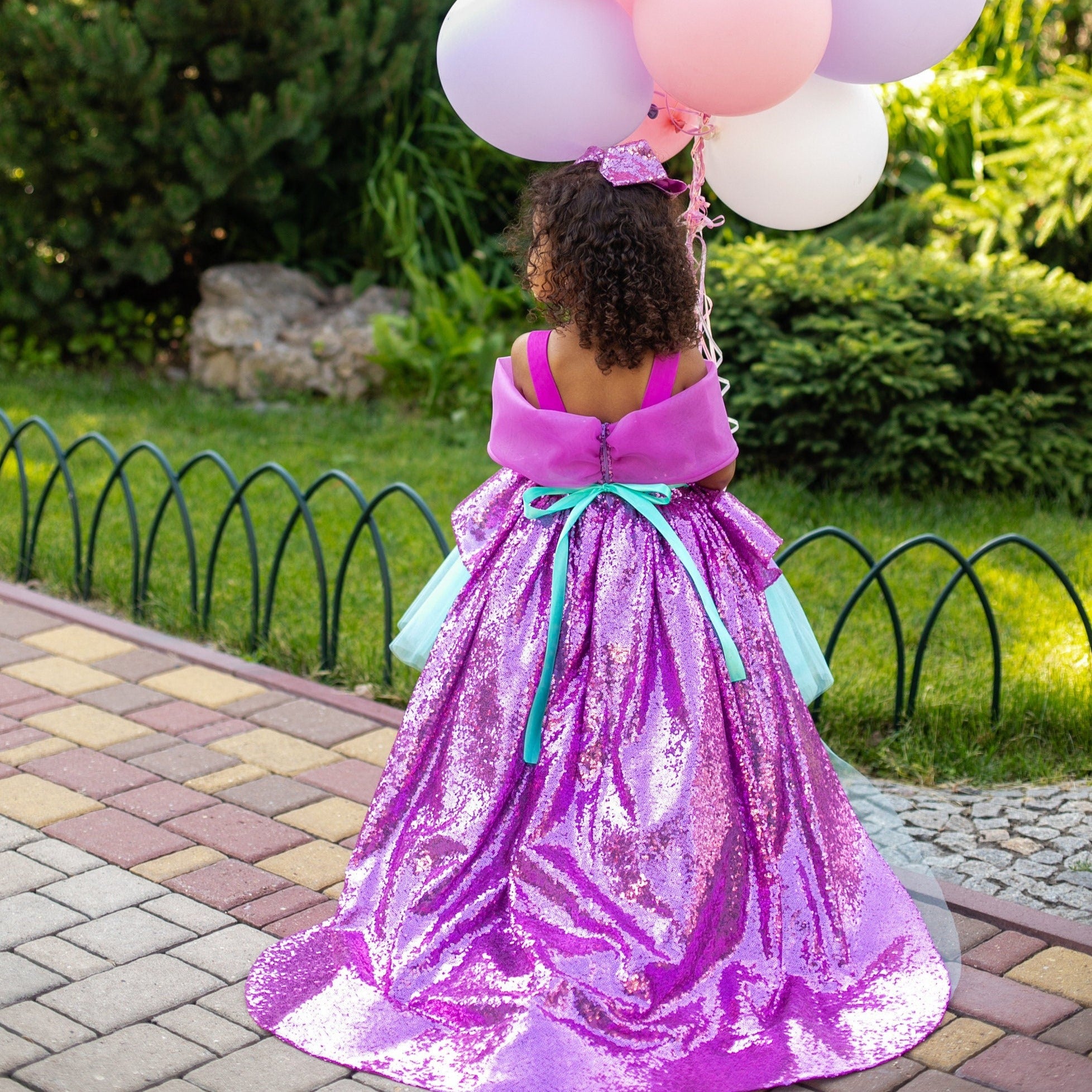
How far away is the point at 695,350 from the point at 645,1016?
1.21 metres

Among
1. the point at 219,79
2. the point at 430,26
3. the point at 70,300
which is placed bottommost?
→ the point at 70,300

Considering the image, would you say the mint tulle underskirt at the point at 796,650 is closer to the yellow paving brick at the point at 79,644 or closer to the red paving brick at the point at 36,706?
the red paving brick at the point at 36,706

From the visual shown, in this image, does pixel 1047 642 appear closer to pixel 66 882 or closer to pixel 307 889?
pixel 307 889

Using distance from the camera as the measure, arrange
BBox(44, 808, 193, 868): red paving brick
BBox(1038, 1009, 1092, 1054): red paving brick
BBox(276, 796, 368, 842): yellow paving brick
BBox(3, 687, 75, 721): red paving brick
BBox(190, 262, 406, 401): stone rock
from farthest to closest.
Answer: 1. BBox(190, 262, 406, 401): stone rock
2. BBox(3, 687, 75, 721): red paving brick
3. BBox(276, 796, 368, 842): yellow paving brick
4. BBox(44, 808, 193, 868): red paving brick
5. BBox(1038, 1009, 1092, 1054): red paving brick

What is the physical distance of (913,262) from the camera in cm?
602

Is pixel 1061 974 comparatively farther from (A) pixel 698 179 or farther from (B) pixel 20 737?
(B) pixel 20 737

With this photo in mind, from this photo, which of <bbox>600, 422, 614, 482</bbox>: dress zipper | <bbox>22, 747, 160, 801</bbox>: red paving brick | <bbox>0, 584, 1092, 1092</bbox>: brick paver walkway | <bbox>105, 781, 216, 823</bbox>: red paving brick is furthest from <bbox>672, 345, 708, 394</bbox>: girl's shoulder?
<bbox>22, 747, 160, 801</bbox>: red paving brick

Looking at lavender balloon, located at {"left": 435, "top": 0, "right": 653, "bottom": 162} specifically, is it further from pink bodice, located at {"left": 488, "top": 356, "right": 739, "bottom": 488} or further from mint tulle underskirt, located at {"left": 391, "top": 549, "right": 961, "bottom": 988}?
mint tulle underskirt, located at {"left": 391, "top": 549, "right": 961, "bottom": 988}

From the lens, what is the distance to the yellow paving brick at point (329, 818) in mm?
3275

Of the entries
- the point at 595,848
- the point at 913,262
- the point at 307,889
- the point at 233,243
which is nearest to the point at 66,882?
the point at 307,889

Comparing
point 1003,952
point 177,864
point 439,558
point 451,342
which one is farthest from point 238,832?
point 451,342

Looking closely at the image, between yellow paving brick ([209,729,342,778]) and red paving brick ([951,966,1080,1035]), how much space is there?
5.54 feet

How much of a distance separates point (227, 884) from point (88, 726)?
1.01 meters

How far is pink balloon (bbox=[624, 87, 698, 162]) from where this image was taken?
9.20 feet
